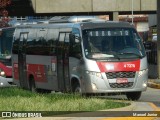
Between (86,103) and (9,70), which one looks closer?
(86,103)

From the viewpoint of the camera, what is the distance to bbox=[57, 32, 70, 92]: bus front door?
67.9ft

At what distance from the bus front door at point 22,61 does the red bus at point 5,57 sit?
775mm

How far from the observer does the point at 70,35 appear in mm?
20609

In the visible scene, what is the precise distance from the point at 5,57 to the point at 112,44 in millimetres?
10331

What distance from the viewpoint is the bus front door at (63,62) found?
814 inches

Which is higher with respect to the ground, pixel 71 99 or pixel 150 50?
pixel 71 99

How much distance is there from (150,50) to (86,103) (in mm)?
23443

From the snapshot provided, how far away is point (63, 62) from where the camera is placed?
68.8 ft

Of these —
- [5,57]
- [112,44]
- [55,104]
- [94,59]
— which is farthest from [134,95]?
[5,57]

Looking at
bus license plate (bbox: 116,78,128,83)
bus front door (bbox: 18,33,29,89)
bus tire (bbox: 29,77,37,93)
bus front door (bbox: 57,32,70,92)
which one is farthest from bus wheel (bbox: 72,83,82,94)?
bus front door (bbox: 18,33,29,89)

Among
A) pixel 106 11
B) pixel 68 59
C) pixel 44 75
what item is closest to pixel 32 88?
pixel 44 75

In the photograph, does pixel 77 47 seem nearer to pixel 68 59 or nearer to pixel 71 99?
pixel 68 59

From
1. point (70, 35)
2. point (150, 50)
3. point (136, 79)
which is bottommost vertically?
point (150, 50)

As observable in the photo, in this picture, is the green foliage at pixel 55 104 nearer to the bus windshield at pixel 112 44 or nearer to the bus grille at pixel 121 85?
the bus grille at pixel 121 85
